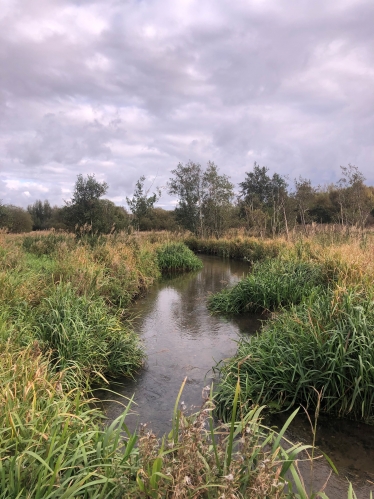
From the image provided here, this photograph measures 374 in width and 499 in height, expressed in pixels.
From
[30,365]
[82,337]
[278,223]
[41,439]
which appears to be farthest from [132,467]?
[278,223]

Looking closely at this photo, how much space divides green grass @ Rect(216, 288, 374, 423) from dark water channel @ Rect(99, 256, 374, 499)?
0.72 ft

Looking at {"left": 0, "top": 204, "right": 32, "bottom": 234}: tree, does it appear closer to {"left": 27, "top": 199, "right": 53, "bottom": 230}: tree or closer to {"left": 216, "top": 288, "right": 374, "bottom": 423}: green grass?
{"left": 27, "top": 199, "right": 53, "bottom": 230}: tree

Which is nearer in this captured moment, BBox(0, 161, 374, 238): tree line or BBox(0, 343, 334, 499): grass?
BBox(0, 343, 334, 499): grass

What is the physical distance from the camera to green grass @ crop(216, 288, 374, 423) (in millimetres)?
3658

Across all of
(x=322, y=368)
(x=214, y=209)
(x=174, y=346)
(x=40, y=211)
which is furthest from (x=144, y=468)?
(x=40, y=211)

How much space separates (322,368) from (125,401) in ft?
7.66

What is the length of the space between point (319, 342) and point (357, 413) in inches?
Answer: 31.4

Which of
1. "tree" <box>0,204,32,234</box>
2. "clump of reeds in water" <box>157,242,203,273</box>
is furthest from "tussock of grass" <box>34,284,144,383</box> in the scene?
"tree" <box>0,204,32,234</box>

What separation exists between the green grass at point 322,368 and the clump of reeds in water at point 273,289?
2948mm

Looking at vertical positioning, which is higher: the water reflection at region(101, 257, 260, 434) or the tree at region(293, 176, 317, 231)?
the tree at region(293, 176, 317, 231)

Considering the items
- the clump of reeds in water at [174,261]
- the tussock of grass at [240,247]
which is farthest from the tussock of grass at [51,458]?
the clump of reeds in water at [174,261]

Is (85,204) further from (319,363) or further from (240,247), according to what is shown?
(319,363)

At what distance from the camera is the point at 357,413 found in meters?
3.71

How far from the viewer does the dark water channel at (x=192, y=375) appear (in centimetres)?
309
